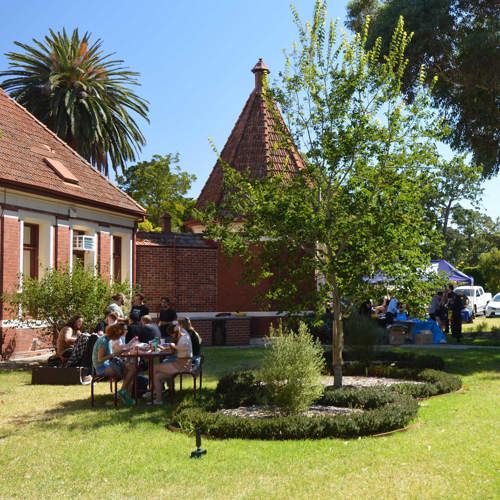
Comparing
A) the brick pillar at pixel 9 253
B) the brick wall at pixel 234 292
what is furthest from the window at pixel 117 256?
the brick pillar at pixel 9 253

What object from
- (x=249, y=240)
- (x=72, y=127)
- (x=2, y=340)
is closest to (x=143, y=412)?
(x=249, y=240)

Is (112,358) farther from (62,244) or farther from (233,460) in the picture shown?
(62,244)

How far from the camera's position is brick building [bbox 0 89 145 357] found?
671 inches

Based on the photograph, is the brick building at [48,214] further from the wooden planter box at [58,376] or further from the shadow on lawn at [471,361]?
the shadow on lawn at [471,361]

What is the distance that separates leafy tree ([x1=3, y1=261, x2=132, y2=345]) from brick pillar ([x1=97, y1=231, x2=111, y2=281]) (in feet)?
18.1

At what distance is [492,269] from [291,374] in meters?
39.3

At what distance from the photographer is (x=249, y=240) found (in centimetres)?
1145

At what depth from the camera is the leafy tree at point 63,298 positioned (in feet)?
49.4

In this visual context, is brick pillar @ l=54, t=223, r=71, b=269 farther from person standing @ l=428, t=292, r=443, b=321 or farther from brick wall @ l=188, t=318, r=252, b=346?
person standing @ l=428, t=292, r=443, b=321

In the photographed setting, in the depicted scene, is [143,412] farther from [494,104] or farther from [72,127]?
[72,127]

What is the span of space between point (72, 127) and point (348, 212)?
2310 cm

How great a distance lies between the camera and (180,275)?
22531 millimetres

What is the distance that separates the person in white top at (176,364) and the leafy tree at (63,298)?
5.13 meters

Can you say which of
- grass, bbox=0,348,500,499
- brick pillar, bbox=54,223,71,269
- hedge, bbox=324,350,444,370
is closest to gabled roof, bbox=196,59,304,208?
brick pillar, bbox=54,223,71,269
